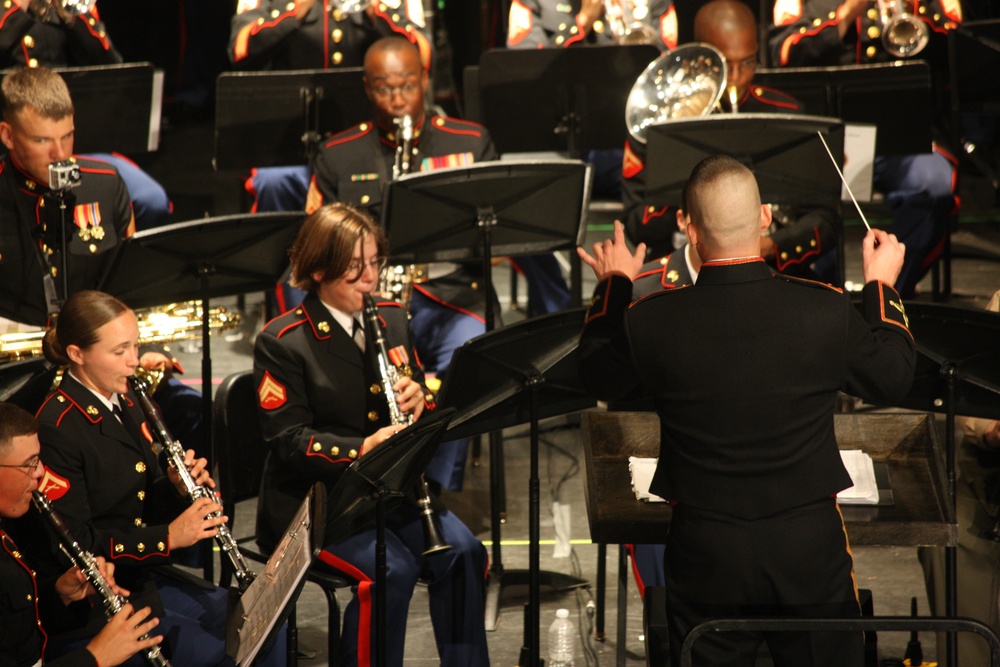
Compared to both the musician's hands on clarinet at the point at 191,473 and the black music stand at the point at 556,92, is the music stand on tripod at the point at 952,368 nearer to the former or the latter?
the musician's hands on clarinet at the point at 191,473

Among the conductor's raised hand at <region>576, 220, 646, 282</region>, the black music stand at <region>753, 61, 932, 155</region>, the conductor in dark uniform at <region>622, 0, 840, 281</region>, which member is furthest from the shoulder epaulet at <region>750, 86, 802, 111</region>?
the conductor's raised hand at <region>576, 220, 646, 282</region>

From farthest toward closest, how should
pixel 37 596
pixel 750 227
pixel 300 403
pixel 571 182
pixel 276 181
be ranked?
pixel 276 181 < pixel 571 182 < pixel 300 403 < pixel 37 596 < pixel 750 227

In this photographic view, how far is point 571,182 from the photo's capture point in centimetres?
457

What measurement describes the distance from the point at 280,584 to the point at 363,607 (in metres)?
1.05

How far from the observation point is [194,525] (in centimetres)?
350

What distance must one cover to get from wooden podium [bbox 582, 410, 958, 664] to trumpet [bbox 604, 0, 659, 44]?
12.0ft

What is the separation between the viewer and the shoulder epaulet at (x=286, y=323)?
394cm

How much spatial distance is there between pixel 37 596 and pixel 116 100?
2633 mm

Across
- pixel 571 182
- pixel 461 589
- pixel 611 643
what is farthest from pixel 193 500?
pixel 571 182

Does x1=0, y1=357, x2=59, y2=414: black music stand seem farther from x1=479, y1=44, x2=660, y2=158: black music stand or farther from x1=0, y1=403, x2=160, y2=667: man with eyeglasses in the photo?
x1=479, y1=44, x2=660, y2=158: black music stand

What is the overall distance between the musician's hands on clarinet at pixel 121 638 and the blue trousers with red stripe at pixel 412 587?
672mm

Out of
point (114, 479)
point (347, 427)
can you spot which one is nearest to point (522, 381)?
point (347, 427)

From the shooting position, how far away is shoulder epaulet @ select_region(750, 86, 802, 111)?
19.0 feet

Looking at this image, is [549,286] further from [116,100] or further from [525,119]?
[116,100]
